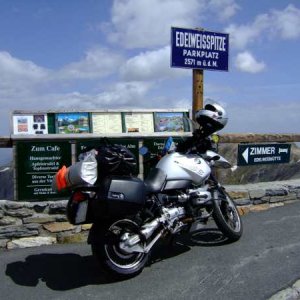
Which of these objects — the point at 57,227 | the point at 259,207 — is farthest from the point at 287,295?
the point at 259,207

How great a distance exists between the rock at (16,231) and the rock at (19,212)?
15 cm

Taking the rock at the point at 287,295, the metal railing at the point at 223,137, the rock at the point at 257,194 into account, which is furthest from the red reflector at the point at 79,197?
the rock at the point at 257,194

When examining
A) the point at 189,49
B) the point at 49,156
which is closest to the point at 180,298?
the point at 49,156

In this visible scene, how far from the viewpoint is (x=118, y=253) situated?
195 inches

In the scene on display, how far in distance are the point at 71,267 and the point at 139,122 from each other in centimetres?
265

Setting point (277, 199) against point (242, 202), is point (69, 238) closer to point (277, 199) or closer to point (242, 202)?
point (242, 202)

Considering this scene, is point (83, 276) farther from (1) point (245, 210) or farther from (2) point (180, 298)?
(1) point (245, 210)

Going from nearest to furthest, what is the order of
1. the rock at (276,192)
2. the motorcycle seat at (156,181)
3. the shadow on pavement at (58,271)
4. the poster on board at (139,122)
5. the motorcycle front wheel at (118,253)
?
the motorcycle front wheel at (118,253) < the shadow on pavement at (58,271) < the motorcycle seat at (156,181) < the poster on board at (139,122) < the rock at (276,192)

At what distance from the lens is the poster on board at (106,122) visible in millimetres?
7176

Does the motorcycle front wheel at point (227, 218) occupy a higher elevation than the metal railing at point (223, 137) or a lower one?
lower

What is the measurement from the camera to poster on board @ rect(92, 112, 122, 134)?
283 inches

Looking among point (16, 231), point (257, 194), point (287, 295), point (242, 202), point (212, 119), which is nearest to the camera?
point (287, 295)

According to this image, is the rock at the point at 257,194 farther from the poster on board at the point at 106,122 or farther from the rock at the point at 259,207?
the poster on board at the point at 106,122

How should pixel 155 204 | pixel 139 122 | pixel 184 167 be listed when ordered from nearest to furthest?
1. pixel 155 204
2. pixel 184 167
3. pixel 139 122
